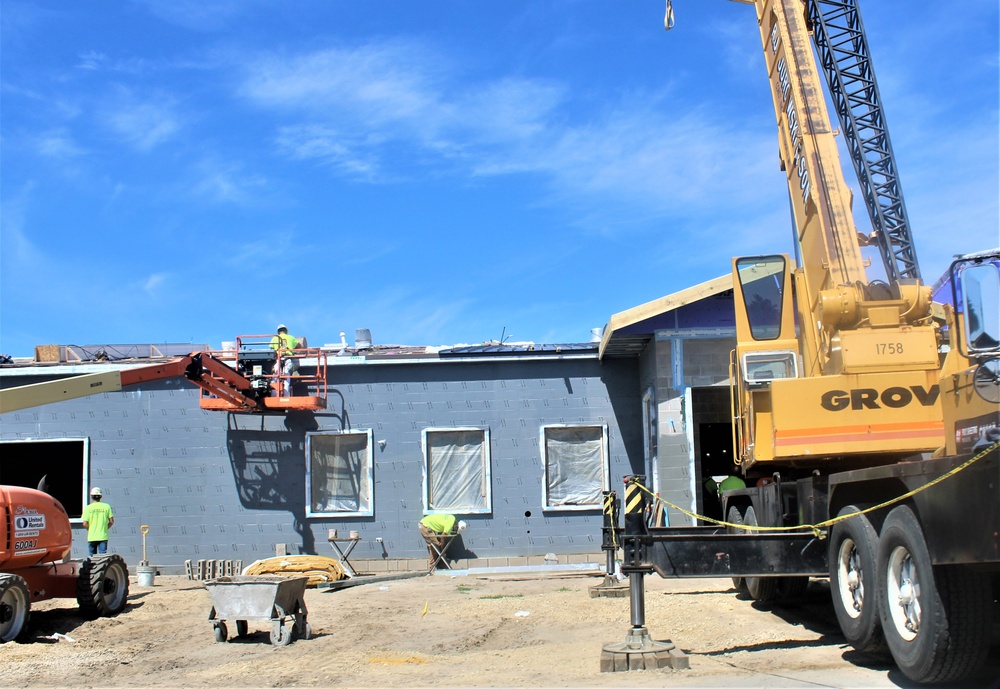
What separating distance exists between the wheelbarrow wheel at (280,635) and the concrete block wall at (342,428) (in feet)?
28.5

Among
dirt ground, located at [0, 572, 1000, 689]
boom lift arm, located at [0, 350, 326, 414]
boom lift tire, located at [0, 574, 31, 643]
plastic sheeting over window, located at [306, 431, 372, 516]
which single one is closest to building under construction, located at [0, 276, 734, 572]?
plastic sheeting over window, located at [306, 431, 372, 516]

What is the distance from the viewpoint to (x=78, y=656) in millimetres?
10133

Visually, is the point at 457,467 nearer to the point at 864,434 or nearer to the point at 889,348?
the point at 864,434

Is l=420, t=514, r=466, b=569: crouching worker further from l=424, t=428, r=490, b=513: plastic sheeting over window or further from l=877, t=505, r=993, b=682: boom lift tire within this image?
l=877, t=505, r=993, b=682: boom lift tire

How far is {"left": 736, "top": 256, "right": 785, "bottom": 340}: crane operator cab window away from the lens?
10521mm

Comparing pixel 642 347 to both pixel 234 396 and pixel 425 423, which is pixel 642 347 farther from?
pixel 234 396

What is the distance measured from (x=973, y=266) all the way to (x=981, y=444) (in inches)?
46.3

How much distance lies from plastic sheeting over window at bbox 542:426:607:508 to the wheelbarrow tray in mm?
9312

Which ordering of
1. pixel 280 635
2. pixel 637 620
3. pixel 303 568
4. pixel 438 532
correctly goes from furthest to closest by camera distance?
1. pixel 438 532
2. pixel 303 568
3. pixel 280 635
4. pixel 637 620

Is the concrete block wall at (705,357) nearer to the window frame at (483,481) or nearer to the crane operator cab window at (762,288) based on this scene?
the window frame at (483,481)

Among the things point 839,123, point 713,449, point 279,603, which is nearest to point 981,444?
point 279,603

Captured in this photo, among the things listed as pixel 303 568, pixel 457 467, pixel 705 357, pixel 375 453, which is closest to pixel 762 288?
pixel 705 357

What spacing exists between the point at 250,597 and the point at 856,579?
6.42 metres

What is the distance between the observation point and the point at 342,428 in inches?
763
